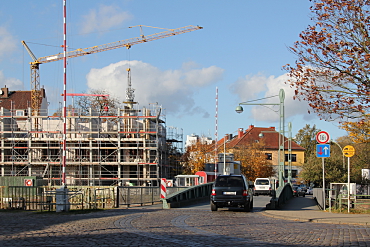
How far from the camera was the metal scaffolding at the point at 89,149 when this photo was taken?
6038cm

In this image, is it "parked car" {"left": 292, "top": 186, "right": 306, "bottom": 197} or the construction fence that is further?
"parked car" {"left": 292, "top": 186, "right": 306, "bottom": 197}

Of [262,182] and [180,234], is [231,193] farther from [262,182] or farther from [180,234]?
[262,182]

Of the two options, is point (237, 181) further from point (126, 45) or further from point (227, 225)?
point (126, 45)

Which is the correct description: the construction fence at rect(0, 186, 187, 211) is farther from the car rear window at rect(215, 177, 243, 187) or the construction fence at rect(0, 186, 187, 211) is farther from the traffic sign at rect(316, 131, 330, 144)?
the traffic sign at rect(316, 131, 330, 144)

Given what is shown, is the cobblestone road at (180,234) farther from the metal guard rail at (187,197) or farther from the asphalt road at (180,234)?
the metal guard rail at (187,197)

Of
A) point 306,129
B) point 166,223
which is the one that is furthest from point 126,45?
point 166,223

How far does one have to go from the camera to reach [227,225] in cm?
1561

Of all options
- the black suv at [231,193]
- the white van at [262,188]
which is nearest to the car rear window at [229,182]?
the black suv at [231,193]

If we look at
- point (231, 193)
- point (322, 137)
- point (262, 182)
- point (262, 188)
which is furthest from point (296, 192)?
point (322, 137)

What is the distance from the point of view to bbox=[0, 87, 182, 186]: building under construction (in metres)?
60.4

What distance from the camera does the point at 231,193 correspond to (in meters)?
22.2

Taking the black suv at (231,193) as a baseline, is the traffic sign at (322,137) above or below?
above

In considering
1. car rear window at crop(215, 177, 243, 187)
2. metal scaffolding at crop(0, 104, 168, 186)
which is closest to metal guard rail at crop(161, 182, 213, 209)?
car rear window at crop(215, 177, 243, 187)

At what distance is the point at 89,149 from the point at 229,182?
135ft
